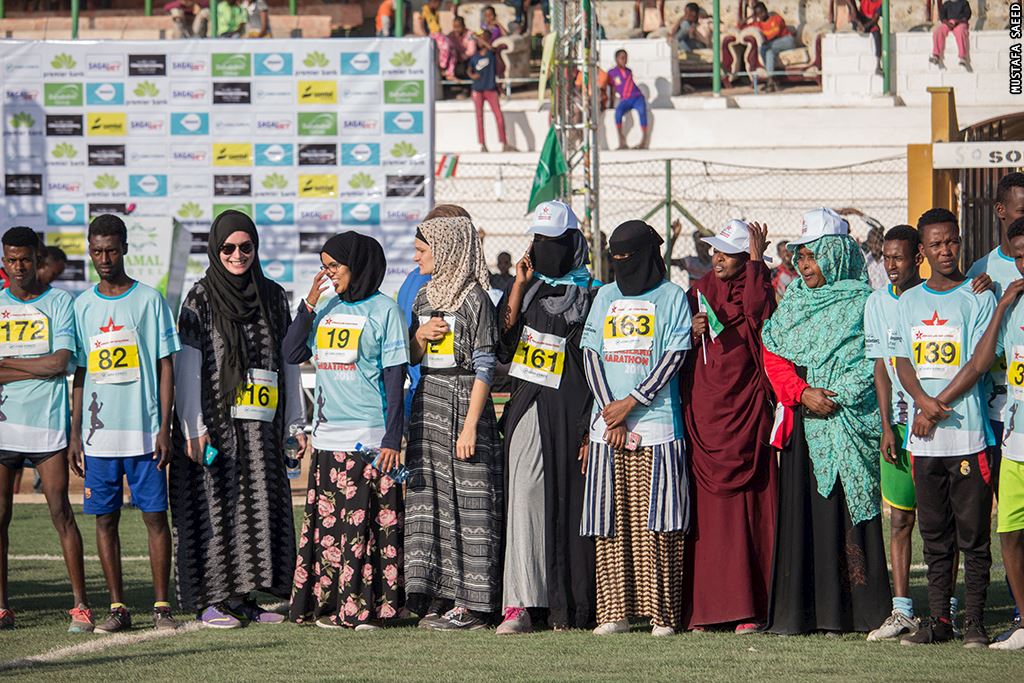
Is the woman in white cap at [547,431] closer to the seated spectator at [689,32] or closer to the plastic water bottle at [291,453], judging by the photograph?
the plastic water bottle at [291,453]

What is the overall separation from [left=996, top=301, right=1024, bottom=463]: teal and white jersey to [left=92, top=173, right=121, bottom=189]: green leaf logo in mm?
9899

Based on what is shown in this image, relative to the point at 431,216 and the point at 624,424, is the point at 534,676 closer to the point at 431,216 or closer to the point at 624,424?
the point at 624,424

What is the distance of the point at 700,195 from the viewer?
73.6 ft

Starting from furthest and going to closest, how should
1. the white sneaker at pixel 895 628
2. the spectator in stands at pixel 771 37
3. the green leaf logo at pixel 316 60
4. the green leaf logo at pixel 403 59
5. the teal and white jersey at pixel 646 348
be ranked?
the spectator in stands at pixel 771 37 → the green leaf logo at pixel 316 60 → the green leaf logo at pixel 403 59 → the teal and white jersey at pixel 646 348 → the white sneaker at pixel 895 628

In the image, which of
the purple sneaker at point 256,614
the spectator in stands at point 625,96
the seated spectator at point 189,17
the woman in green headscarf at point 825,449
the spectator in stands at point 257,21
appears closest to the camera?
the woman in green headscarf at point 825,449

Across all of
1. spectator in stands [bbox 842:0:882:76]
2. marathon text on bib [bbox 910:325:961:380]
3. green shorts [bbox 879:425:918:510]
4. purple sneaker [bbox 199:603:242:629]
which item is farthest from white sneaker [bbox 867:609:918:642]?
spectator in stands [bbox 842:0:882:76]

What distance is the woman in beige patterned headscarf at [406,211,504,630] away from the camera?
24.6ft

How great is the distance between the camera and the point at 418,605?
298 inches

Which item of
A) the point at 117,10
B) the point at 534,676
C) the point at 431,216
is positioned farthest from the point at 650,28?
the point at 534,676

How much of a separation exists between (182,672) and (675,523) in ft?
7.87

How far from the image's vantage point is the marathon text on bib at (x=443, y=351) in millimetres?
7590

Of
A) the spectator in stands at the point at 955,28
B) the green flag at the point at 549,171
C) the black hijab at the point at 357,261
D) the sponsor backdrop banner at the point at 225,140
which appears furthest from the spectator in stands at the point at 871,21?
the black hijab at the point at 357,261

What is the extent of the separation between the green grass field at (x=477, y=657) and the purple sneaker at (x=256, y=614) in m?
0.21

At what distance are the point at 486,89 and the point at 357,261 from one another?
16062mm
